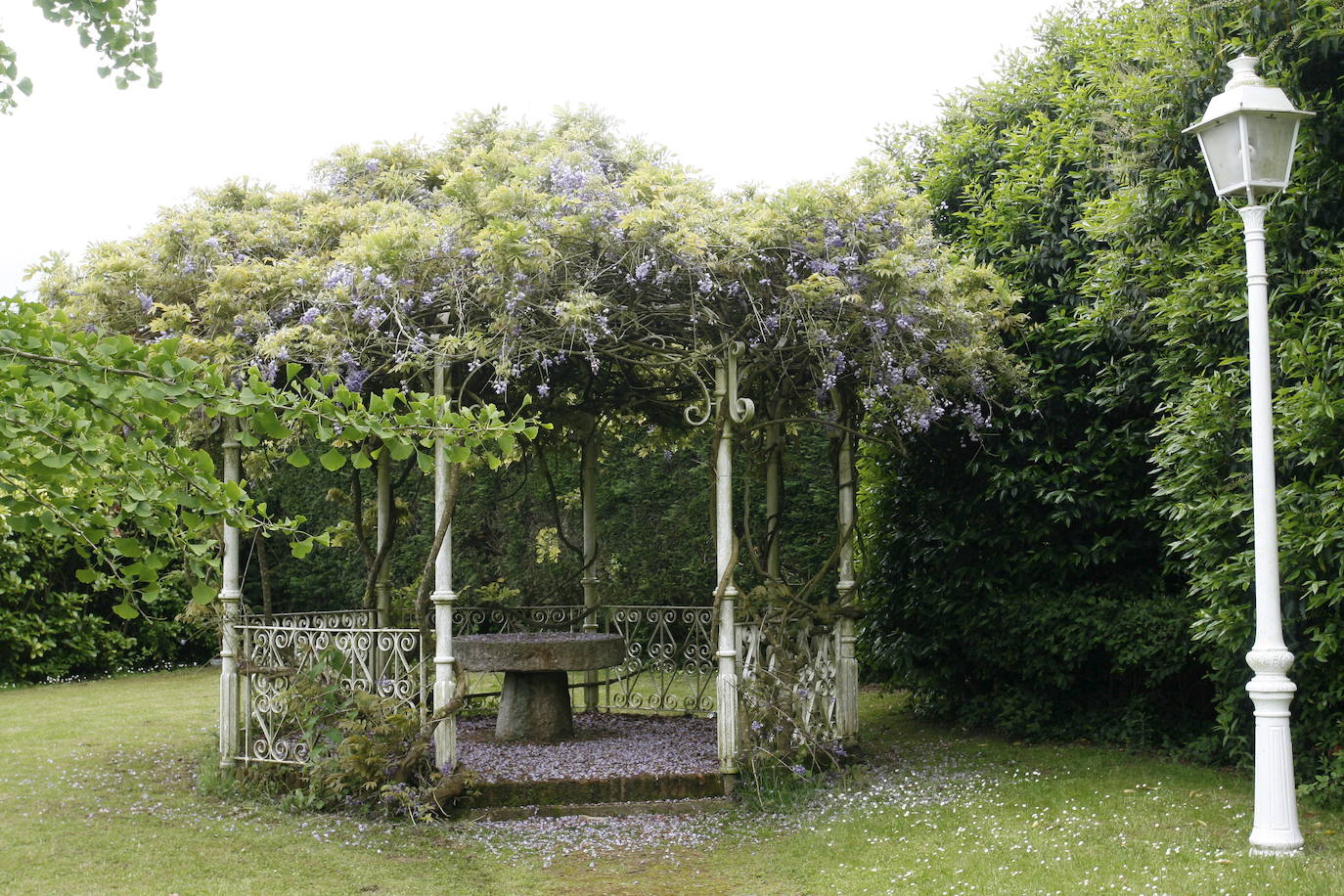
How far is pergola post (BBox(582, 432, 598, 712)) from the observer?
33.8 feet

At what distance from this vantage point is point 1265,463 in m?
5.43

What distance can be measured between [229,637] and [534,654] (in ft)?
6.69

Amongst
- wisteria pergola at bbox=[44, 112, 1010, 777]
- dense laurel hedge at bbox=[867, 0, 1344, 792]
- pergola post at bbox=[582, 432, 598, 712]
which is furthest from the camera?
pergola post at bbox=[582, 432, 598, 712]

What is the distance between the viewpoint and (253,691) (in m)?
7.62

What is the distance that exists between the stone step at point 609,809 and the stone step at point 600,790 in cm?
4

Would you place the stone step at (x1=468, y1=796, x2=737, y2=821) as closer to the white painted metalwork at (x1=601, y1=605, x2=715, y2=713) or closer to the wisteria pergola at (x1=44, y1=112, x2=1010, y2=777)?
the wisteria pergola at (x1=44, y1=112, x2=1010, y2=777)

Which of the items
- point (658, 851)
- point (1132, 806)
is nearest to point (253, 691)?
point (658, 851)

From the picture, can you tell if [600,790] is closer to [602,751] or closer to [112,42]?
[602,751]

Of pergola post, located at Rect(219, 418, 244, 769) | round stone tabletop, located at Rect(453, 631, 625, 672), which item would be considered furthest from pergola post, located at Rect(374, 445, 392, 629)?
pergola post, located at Rect(219, 418, 244, 769)

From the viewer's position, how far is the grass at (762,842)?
552 cm

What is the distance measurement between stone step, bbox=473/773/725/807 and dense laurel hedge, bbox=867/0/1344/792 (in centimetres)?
306

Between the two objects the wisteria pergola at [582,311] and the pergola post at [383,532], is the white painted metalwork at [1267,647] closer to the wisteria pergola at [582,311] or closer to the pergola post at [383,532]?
the wisteria pergola at [582,311]

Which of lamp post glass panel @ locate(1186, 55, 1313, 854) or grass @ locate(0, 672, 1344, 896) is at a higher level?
lamp post glass panel @ locate(1186, 55, 1313, 854)

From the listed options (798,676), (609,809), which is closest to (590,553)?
(798,676)
